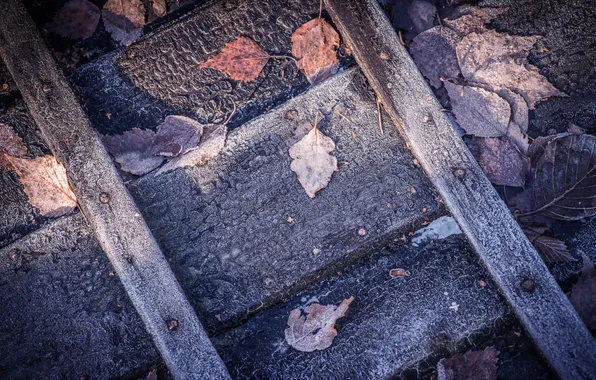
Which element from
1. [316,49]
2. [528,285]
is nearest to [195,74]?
[316,49]

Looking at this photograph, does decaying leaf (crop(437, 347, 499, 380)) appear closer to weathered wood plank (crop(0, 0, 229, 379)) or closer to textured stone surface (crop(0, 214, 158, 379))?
weathered wood plank (crop(0, 0, 229, 379))

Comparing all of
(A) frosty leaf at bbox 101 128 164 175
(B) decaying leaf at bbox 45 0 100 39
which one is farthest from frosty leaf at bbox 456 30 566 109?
(B) decaying leaf at bbox 45 0 100 39

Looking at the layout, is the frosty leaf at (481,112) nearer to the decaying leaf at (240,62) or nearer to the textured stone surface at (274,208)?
the textured stone surface at (274,208)

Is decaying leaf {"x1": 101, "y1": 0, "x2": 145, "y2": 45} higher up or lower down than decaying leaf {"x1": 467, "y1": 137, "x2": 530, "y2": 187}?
higher up

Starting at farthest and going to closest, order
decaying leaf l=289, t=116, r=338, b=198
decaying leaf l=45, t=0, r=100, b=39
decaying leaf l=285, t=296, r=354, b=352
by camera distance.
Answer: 1. decaying leaf l=45, t=0, r=100, b=39
2. decaying leaf l=289, t=116, r=338, b=198
3. decaying leaf l=285, t=296, r=354, b=352

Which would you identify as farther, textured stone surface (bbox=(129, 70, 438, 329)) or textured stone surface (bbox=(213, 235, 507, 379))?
textured stone surface (bbox=(129, 70, 438, 329))

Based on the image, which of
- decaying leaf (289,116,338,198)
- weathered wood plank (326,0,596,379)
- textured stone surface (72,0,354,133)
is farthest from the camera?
textured stone surface (72,0,354,133)

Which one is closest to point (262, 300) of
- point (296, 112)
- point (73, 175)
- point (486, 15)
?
point (296, 112)
